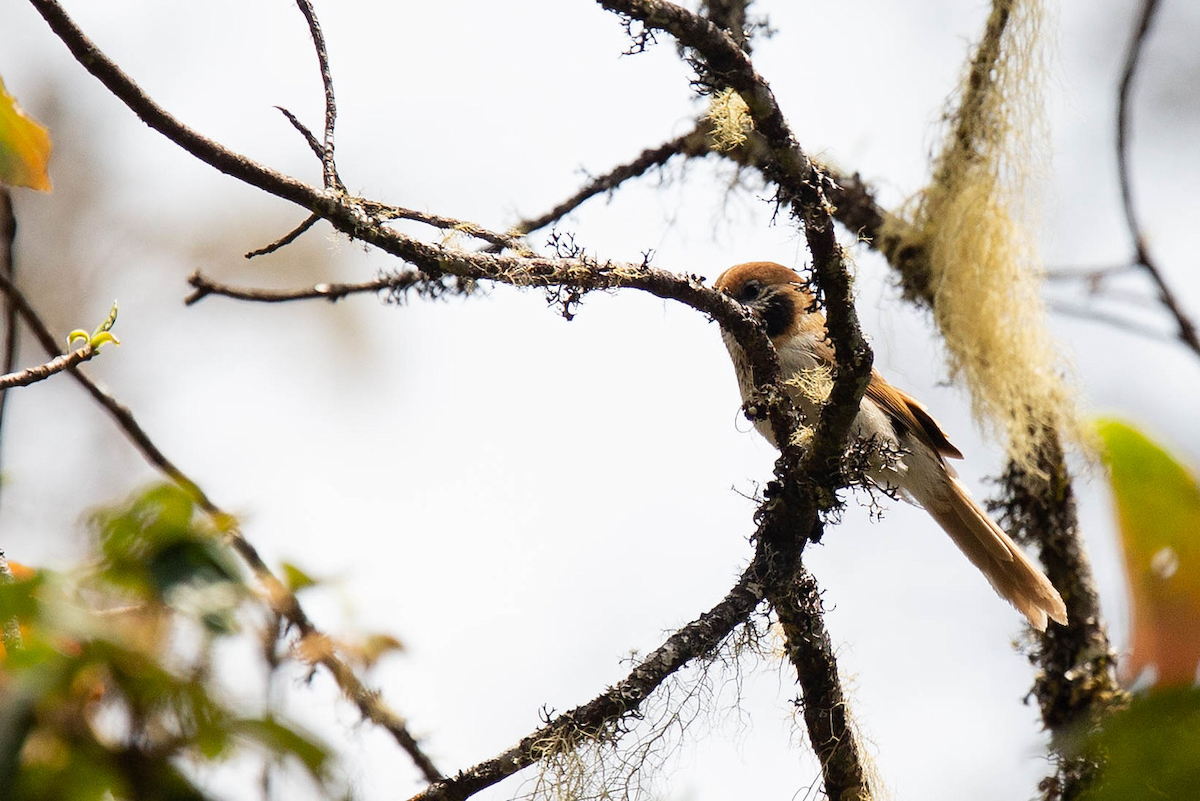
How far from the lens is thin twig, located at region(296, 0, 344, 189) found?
173cm

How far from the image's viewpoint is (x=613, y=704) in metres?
1.96

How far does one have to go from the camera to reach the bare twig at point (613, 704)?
186 centimetres

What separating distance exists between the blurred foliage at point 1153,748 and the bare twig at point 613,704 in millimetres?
1323

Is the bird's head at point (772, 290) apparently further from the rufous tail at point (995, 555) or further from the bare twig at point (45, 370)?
the bare twig at point (45, 370)

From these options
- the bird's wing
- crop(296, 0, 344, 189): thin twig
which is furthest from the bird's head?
crop(296, 0, 344, 189): thin twig

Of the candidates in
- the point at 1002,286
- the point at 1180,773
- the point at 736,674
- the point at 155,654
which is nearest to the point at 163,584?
the point at 155,654

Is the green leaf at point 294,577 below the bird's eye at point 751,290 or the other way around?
below

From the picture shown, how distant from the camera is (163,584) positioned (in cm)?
101

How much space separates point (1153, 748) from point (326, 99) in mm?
1551

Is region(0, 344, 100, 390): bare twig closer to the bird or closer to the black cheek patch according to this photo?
the bird

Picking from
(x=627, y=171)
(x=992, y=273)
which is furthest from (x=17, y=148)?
(x=992, y=273)

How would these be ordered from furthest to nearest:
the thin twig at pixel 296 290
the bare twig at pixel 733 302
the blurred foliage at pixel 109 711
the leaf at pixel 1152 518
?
the thin twig at pixel 296 290
the bare twig at pixel 733 302
the leaf at pixel 1152 518
the blurred foliage at pixel 109 711

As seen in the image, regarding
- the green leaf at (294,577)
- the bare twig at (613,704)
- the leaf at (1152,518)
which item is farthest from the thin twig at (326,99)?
the leaf at (1152,518)

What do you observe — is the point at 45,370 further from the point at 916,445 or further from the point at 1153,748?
the point at 916,445
